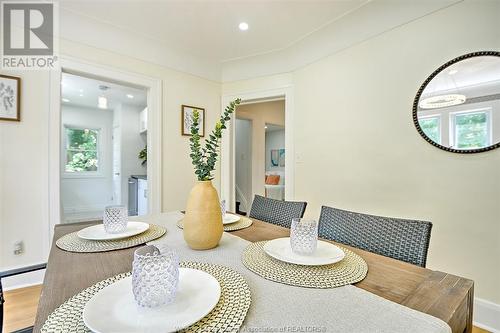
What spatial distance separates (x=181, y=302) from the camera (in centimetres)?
53

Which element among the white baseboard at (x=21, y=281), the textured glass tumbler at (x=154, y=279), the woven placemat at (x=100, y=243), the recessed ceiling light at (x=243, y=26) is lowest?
the white baseboard at (x=21, y=281)

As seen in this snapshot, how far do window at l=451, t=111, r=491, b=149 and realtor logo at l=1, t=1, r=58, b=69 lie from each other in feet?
10.7

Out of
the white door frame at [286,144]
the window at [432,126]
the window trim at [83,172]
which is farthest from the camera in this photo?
the window trim at [83,172]

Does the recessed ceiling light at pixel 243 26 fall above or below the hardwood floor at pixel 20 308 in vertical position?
above

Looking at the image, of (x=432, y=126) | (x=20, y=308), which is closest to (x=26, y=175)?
(x=20, y=308)

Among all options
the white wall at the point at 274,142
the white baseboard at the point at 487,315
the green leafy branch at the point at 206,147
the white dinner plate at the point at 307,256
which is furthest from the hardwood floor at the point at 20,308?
the white wall at the point at 274,142

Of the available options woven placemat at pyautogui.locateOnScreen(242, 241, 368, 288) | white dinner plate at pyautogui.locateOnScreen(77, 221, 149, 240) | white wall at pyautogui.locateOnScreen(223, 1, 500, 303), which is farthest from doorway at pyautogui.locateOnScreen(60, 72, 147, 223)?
woven placemat at pyautogui.locateOnScreen(242, 241, 368, 288)

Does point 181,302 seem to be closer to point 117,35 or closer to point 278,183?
point 117,35

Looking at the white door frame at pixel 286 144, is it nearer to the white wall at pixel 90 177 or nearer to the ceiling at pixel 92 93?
the ceiling at pixel 92 93

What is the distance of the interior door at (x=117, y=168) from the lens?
16.6 ft

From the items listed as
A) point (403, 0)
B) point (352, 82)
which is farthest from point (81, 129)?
point (403, 0)

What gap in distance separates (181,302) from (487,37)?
7.34 feet

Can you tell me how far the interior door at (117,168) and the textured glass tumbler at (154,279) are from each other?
5155 mm

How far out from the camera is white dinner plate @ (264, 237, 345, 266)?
751mm
